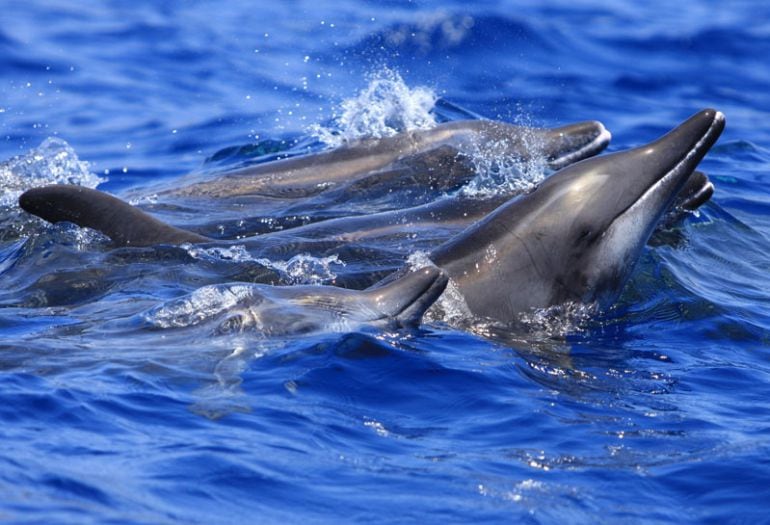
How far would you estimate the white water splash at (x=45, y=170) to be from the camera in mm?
14719

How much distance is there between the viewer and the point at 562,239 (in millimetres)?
9883

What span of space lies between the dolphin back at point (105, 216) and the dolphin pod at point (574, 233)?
2.71 metres

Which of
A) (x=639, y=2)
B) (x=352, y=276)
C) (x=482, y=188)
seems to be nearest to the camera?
(x=352, y=276)

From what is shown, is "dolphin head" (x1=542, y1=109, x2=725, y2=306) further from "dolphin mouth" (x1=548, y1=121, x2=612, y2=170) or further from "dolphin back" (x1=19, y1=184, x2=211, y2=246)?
"dolphin mouth" (x1=548, y1=121, x2=612, y2=170)

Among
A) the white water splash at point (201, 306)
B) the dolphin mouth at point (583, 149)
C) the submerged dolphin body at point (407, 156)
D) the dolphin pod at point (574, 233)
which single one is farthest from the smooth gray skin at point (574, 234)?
the dolphin mouth at point (583, 149)

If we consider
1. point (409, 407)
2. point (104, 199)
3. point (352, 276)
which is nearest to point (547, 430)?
point (409, 407)

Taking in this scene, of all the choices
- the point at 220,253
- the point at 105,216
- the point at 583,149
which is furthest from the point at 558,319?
the point at 583,149

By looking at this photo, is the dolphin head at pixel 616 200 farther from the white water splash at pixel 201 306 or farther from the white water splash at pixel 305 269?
the white water splash at pixel 201 306

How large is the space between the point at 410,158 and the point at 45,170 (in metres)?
4.14

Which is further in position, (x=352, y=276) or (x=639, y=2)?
(x=639, y=2)

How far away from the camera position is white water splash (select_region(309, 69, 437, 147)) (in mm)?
16047

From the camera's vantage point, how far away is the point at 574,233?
988 centimetres

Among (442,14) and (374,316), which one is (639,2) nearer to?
(442,14)

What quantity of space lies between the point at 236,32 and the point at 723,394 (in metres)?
15.7
